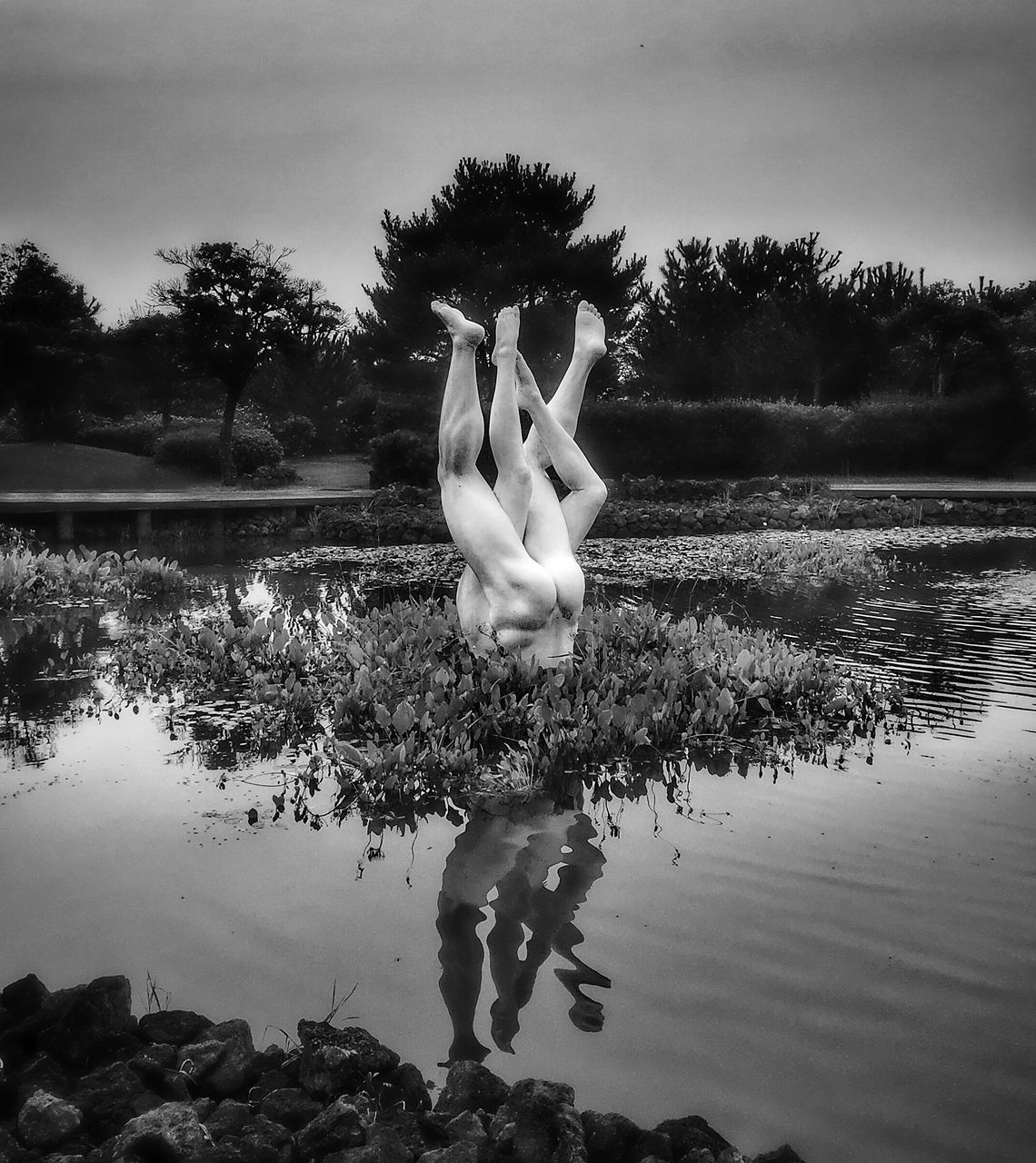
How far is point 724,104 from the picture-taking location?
1630 cm

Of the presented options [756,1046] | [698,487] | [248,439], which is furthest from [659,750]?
[248,439]

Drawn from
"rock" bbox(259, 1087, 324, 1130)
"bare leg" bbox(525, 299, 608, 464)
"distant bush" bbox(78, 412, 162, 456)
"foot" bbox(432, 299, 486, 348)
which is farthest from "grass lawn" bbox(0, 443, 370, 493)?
"rock" bbox(259, 1087, 324, 1130)

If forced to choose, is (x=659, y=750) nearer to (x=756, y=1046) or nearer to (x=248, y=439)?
(x=756, y=1046)

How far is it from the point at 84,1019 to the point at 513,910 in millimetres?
1042

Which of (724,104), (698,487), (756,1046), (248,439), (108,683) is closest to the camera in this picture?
(756,1046)

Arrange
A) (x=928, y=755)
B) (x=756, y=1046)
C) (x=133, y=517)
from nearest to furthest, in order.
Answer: (x=756, y=1046) → (x=928, y=755) → (x=133, y=517)

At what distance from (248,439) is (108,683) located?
1512cm

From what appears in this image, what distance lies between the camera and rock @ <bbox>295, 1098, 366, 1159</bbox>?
1.60 m

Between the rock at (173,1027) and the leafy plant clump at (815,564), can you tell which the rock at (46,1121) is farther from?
the leafy plant clump at (815,564)

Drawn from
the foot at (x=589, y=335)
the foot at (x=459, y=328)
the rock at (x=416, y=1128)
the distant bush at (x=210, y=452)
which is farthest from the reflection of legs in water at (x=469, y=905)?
the distant bush at (x=210, y=452)

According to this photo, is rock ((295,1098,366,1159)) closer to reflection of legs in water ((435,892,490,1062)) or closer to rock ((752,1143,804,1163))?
reflection of legs in water ((435,892,490,1062))

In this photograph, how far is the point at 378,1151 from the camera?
155 centimetres

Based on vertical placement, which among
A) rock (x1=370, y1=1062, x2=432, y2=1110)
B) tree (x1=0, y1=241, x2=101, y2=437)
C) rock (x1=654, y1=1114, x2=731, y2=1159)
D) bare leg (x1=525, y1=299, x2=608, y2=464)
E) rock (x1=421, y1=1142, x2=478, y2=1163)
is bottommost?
rock (x1=370, y1=1062, x2=432, y2=1110)

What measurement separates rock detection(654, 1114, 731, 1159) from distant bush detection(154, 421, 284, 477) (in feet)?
60.8
